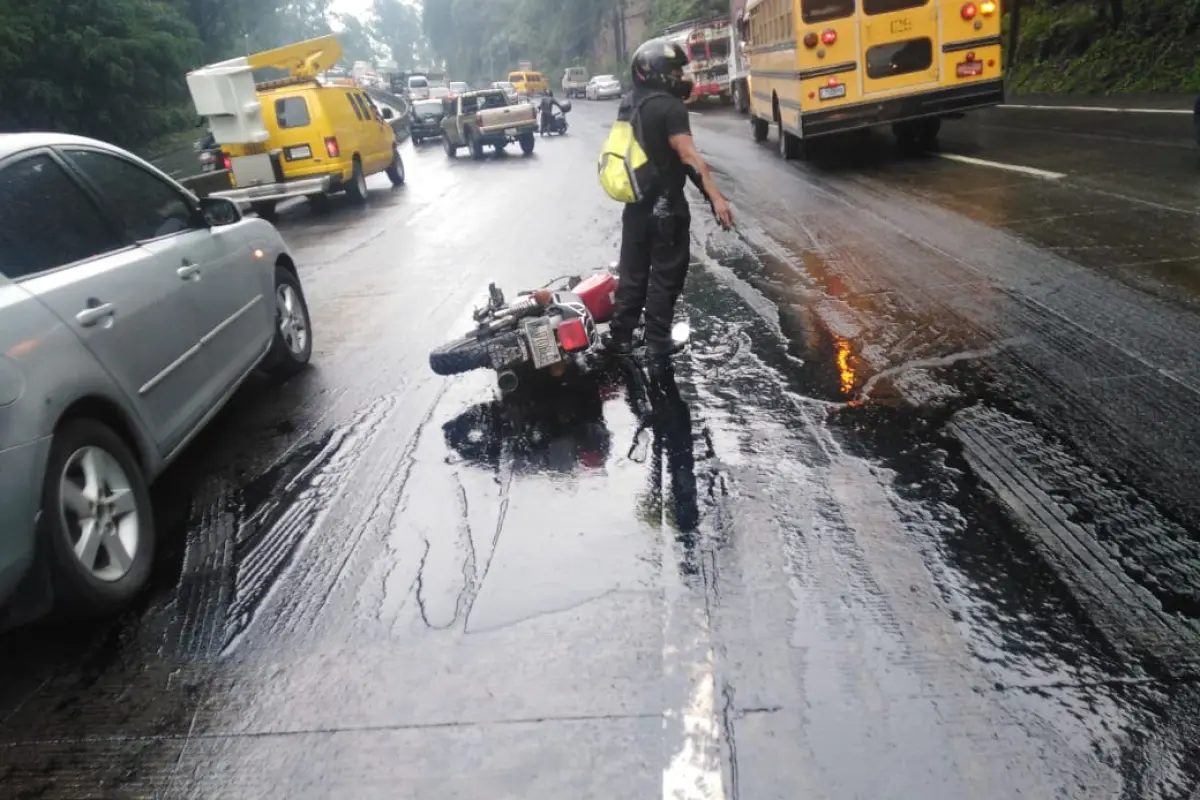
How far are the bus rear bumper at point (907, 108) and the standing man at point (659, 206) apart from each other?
8634 mm

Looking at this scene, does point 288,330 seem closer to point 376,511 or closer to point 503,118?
point 376,511

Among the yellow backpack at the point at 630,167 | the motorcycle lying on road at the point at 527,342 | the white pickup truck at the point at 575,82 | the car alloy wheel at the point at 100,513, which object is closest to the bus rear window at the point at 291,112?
the motorcycle lying on road at the point at 527,342

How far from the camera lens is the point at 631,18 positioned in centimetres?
7775

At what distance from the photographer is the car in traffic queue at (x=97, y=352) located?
354 centimetres

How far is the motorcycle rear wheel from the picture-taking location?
236 inches

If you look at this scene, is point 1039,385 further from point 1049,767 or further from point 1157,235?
point 1157,235

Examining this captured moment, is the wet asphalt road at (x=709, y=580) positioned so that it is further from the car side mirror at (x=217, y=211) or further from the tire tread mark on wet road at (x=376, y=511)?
the car side mirror at (x=217, y=211)

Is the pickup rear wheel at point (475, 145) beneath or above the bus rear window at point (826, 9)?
beneath

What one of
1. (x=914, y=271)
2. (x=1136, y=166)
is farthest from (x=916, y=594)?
(x=1136, y=166)

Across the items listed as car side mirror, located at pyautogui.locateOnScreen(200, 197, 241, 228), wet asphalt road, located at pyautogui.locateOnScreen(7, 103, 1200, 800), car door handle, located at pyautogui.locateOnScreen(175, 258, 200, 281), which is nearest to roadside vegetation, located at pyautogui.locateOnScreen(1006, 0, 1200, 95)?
Result: wet asphalt road, located at pyautogui.locateOnScreen(7, 103, 1200, 800)

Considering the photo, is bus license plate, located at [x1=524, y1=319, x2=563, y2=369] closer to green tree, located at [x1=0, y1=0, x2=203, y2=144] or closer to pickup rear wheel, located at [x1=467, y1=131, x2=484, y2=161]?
pickup rear wheel, located at [x1=467, y1=131, x2=484, y2=161]

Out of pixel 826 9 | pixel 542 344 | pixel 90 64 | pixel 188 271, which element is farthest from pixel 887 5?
pixel 90 64

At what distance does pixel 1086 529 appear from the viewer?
150 inches

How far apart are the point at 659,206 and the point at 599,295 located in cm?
82
